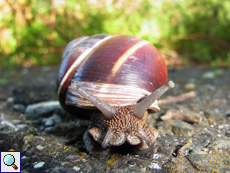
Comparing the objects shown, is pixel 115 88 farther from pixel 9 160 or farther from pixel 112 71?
pixel 9 160

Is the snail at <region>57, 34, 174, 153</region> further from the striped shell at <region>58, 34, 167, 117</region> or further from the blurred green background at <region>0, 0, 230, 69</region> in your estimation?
the blurred green background at <region>0, 0, 230, 69</region>

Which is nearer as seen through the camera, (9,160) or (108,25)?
(9,160)

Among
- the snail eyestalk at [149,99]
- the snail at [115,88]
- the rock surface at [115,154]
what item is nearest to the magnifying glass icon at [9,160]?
the rock surface at [115,154]

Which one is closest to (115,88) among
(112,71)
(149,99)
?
(112,71)

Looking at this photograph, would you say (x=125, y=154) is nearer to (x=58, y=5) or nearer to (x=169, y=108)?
(x=169, y=108)

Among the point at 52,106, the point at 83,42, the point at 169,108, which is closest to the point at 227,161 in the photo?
the point at 169,108

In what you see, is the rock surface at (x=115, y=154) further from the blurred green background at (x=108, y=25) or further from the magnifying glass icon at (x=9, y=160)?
the blurred green background at (x=108, y=25)

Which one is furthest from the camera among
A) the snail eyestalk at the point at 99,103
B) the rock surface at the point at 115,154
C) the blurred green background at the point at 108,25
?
the blurred green background at the point at 108,25
